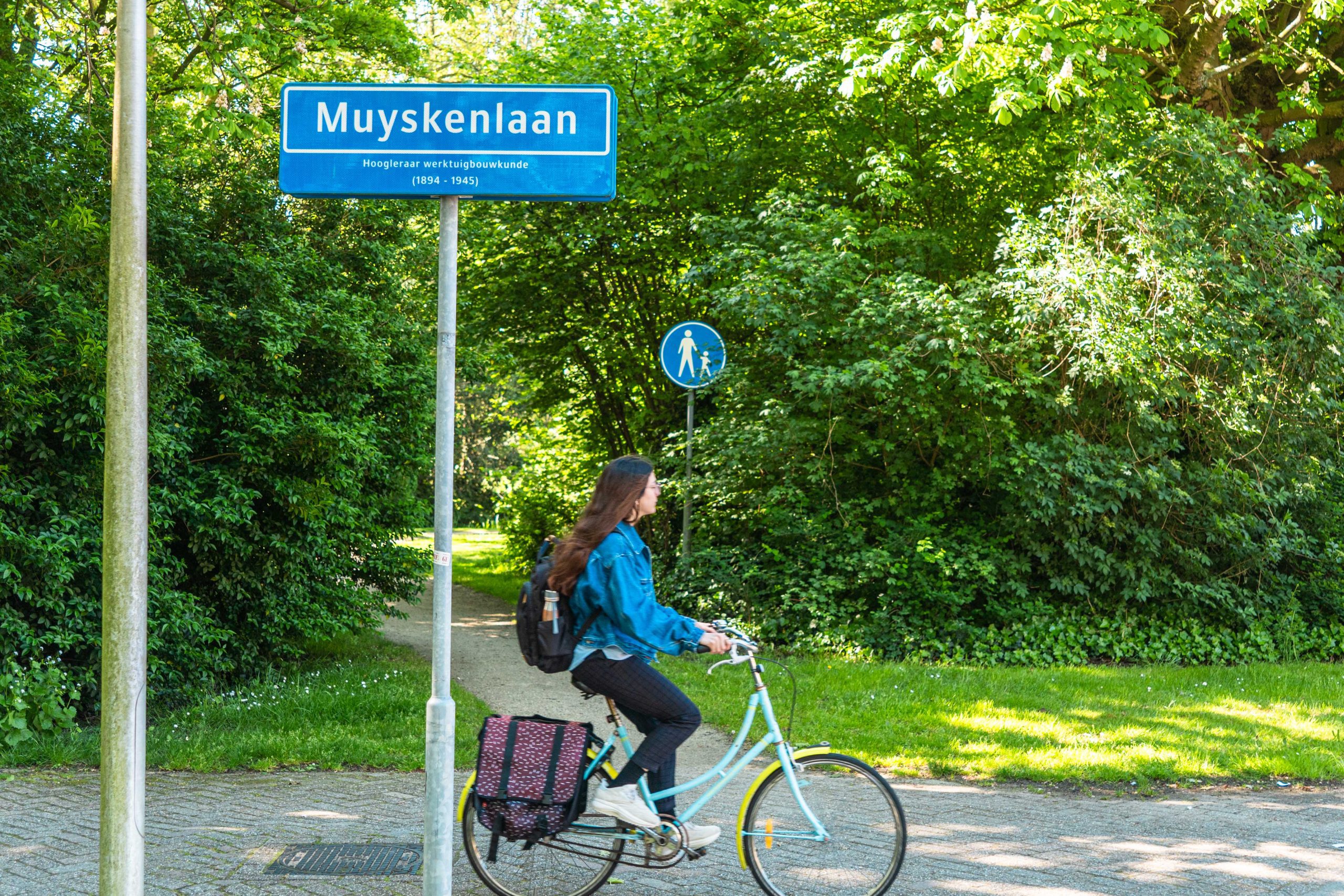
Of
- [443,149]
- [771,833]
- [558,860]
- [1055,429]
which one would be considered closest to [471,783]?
[558,860]

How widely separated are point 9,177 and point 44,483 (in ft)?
6.45

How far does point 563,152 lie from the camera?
12.7 ft

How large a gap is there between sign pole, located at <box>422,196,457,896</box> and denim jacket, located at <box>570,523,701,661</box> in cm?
53

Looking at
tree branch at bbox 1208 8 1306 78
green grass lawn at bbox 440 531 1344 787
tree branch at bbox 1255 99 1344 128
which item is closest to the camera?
green grass lawn at bbox 440 531 1344 787

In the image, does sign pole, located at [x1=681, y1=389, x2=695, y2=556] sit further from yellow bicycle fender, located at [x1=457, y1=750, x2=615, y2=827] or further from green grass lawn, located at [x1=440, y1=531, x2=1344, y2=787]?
yellow bicycle fender, located at [x1=457, y1=750, x2=615, y2=827]

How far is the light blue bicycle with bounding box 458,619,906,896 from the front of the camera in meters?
4.31

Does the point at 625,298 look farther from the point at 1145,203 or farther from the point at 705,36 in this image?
the point at 1145,203

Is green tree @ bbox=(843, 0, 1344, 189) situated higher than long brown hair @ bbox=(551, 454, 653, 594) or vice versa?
green tree @ bbox=(843, 0, 1344, 189)

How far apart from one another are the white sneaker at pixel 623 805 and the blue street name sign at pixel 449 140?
2204 mm

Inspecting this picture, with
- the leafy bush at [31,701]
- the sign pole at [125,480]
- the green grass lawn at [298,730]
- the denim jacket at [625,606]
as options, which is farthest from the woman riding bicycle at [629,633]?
the leafy bush at [31,701]

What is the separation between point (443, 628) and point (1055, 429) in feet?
26.7

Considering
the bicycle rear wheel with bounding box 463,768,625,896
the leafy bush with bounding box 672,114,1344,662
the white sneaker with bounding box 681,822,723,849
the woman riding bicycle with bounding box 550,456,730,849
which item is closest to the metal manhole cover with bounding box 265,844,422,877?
the bicycle rear wheel with bounding box 463,768,625,896

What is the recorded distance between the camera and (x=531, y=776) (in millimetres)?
4277

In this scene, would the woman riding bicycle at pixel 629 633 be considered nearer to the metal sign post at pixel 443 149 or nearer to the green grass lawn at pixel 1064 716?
the metal sign post at pixel 443 149
